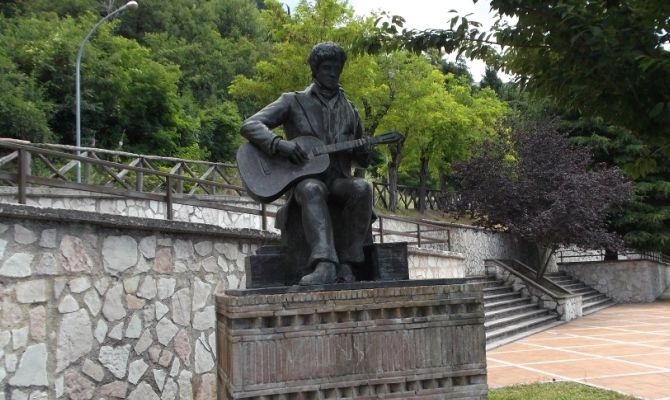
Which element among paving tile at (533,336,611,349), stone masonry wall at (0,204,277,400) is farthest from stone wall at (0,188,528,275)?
paving tile at (533,336,611,349)

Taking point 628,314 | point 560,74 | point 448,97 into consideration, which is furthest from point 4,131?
point 628,314

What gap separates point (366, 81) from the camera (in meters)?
19.6

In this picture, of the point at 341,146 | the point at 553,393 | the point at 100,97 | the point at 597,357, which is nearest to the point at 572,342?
the point at 597,357

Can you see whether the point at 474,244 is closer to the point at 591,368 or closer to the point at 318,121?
the point at 591,368

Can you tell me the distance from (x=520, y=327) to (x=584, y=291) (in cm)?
979

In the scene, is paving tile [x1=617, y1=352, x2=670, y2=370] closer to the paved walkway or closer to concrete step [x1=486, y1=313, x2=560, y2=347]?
the paved walkway

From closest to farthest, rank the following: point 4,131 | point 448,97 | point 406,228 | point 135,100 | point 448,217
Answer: point 4,131, point 406,228, point 135,100, point 448,97, point 448,217

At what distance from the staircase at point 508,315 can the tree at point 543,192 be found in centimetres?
210

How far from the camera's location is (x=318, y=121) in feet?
13.5

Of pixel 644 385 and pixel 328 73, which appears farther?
pixel 644 385

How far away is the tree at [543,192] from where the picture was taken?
61.9 ft

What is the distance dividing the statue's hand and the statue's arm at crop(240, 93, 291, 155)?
0.04 m

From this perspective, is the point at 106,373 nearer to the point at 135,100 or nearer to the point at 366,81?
the point at 366,81

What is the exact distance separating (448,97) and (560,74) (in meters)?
20.9
